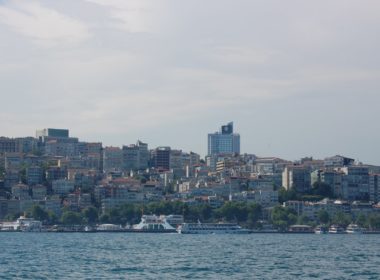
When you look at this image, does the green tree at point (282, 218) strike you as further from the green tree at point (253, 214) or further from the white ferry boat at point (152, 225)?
the white ferry boat at point (152, 225)

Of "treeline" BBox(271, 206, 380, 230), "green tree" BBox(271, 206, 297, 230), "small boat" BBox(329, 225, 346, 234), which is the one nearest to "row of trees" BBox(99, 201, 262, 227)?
"green tree" BBox(271, 206, 297, 230)

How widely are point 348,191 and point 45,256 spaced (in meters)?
101

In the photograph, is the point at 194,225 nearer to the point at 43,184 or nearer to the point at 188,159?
the point at 43,184

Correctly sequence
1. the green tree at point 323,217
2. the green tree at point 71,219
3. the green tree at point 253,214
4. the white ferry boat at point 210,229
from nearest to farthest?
1. the white ferry boat at point 210,229
2. the green tree at point 71,219
3. the green tree at point 253,214
4. the green tree at point 323,217

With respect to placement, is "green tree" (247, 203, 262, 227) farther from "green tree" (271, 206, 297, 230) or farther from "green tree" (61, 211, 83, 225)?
"green tree" (61, 211, 83, 225)

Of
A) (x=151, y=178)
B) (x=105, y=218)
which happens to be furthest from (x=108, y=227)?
(x=151, y=178)

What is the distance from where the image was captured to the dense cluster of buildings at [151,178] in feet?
496

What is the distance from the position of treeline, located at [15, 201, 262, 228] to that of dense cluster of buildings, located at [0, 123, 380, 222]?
4.67 meters

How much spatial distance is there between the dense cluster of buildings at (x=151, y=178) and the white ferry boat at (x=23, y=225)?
35.1ft

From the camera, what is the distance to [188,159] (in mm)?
199625

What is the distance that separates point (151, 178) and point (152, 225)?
42.5m

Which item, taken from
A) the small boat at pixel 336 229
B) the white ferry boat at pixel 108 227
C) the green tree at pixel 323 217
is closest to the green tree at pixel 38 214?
the white ferry boat at pixel 108 227

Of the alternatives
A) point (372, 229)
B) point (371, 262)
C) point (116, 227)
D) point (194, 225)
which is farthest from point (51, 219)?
point (371, 262)

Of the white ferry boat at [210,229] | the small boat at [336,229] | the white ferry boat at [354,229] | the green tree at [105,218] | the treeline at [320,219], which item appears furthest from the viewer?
the green tree at [105,218]
